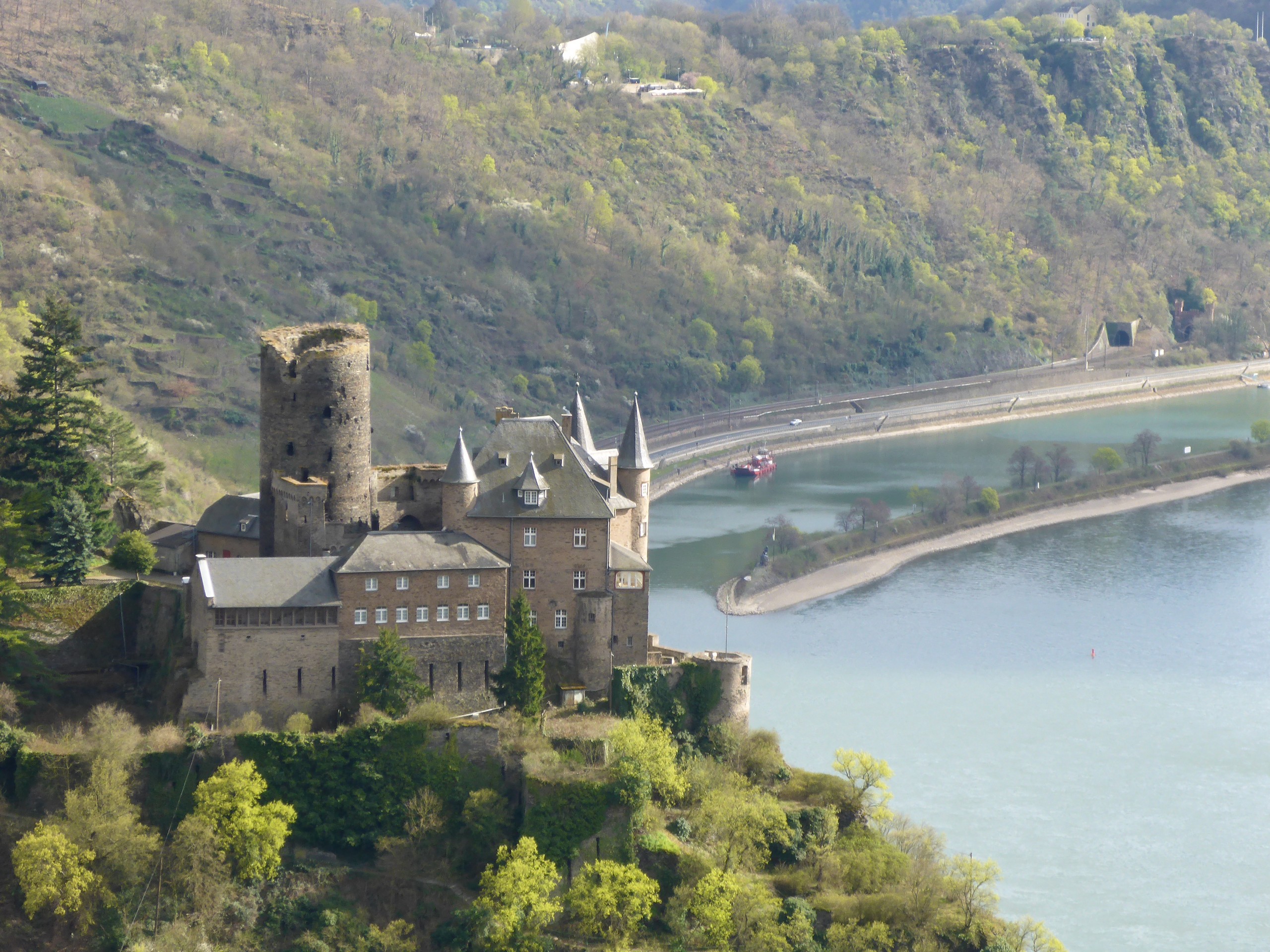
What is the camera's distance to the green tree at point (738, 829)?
54.2 metres

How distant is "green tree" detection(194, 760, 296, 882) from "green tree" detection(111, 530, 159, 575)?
9932mm

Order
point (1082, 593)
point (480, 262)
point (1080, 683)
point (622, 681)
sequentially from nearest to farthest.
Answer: point (622, 681) < point (1080, 683) < point (1082, 593) < point (480, 262)

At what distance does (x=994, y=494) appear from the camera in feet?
416

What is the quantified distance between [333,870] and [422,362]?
287ft

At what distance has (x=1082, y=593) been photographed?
368 feet

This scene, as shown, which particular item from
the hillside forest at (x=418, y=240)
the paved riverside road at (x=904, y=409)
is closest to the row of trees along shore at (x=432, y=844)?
the hillside forest at (x=418, y=240)

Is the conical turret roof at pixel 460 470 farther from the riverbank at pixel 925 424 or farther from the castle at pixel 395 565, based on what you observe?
the riverbank at pixel 925 424

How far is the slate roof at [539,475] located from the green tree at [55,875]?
45.2 feet

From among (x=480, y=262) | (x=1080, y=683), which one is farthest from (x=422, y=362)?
(x=1080, y=683)

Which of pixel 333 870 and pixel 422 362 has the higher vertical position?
pixel 422 362

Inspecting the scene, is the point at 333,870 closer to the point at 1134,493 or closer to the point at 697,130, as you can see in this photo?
the point at 1134,493

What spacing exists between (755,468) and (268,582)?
292 feet

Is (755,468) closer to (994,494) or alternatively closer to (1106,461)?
(994,494)

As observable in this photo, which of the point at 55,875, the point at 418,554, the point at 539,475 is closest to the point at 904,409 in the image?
the point at 539,475
